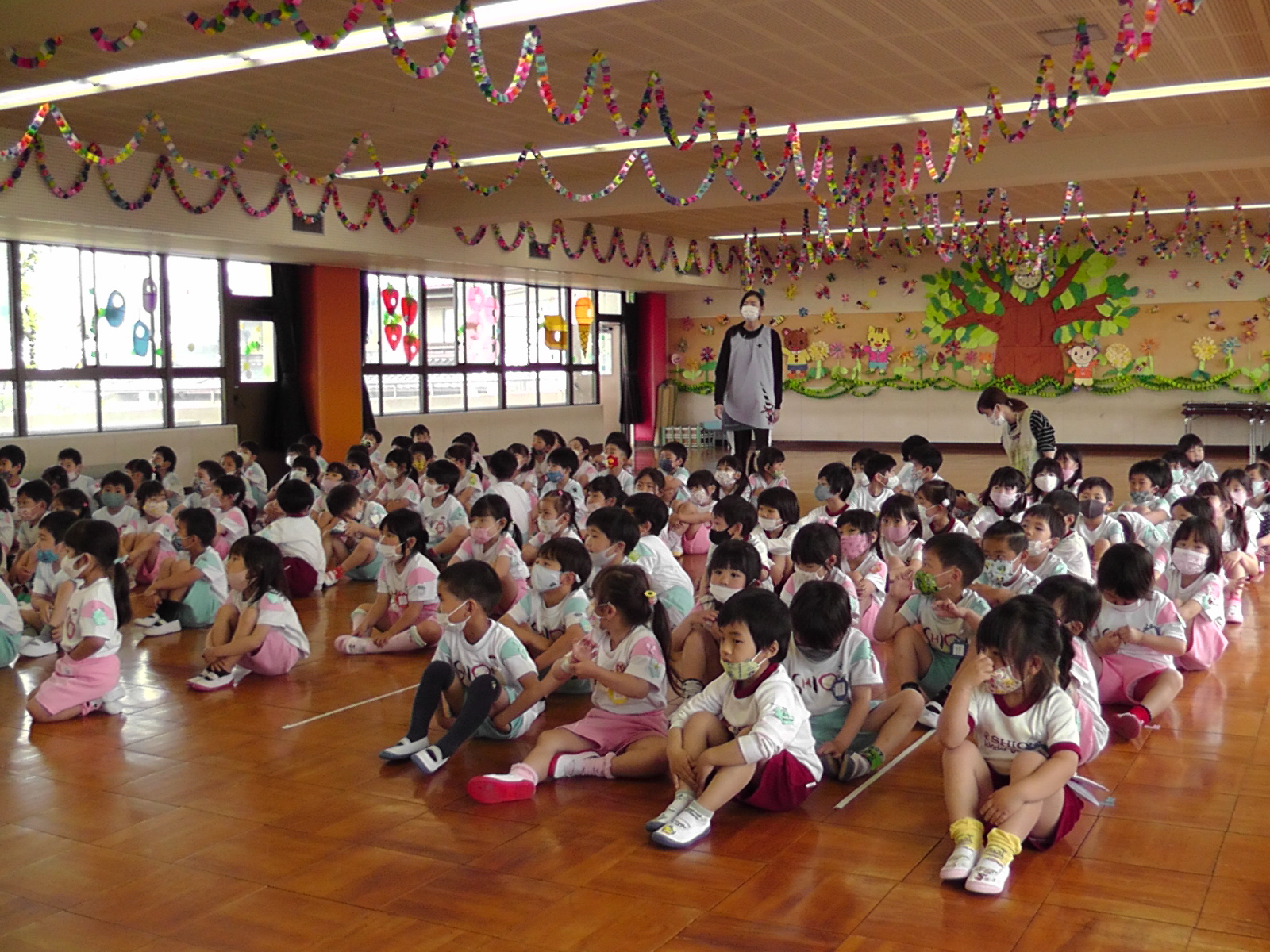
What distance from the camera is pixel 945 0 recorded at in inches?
211

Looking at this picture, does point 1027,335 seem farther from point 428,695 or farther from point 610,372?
point 428,695

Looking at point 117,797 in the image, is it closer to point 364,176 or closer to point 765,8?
point 765,8

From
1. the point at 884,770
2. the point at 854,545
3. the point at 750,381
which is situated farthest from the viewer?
the point at 750,381

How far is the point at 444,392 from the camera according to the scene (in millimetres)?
13969

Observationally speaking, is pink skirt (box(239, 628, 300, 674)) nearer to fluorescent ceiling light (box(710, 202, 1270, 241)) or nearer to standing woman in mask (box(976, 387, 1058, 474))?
standing woman in mask (box(976, 387, 1058, 474))

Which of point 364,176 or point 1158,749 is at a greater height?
point 364,176

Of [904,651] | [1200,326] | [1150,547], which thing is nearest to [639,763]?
[904,651]

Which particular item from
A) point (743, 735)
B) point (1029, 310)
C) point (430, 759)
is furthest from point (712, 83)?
point (1029, 310)

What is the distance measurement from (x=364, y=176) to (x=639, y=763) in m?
7.50

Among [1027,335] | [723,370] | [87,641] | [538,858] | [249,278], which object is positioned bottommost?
[538,858]

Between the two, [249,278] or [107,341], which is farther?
[249,278]

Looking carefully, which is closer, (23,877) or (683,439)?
(23,877)

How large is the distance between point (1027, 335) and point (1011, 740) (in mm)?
13683

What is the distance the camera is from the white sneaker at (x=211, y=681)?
475 cm
